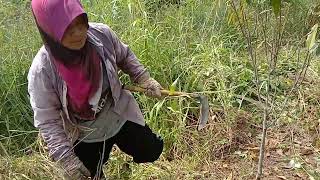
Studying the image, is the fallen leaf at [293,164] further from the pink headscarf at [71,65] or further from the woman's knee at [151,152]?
the pink headscarf at [71,65]

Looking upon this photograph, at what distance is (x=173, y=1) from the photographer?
4.40 meters

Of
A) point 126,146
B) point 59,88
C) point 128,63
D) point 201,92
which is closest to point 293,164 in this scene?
point 201,92

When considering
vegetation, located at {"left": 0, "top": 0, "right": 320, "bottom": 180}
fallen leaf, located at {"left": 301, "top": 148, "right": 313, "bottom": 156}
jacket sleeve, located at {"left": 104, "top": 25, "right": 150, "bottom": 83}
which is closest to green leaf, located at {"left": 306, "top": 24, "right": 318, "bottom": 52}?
vegetation, located at {"left": 0, "top": 0, "right": 320, "bottom": 180}

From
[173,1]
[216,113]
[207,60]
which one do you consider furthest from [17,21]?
[216,113]

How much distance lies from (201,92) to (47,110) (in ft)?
4.36

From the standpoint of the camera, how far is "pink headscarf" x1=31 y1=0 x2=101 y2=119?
75.0 inches

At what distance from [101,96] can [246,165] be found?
1092 mm

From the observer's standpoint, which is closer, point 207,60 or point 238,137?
point 238,137

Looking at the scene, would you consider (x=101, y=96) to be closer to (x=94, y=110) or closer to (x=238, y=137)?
(x=94, y=110)

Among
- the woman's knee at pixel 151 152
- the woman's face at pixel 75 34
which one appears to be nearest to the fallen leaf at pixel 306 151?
the woman's knee at pixel 151 152

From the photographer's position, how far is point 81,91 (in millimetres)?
2186

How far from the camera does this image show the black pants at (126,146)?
2.56m

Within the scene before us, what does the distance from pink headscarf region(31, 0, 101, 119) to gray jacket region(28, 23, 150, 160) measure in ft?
0.14

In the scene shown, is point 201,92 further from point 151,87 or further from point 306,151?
point 151,87
